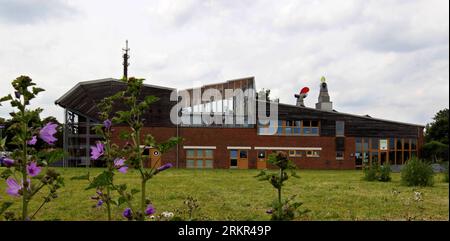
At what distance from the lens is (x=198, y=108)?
33844 millimetres

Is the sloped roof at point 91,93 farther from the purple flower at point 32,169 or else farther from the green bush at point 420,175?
the purple flower at point 32,169

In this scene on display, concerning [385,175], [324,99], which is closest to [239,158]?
[324,99]

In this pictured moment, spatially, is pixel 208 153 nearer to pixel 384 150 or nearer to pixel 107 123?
pixel 384 150

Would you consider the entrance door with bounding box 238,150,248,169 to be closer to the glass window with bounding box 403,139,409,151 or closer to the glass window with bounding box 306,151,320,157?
the glass window with bounding box 306,151,320,157

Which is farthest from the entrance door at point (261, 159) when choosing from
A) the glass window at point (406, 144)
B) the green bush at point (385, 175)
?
the green bush at point (385, 175)

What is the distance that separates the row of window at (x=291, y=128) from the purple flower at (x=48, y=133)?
32.9 metres

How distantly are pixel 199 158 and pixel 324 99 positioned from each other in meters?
14.4

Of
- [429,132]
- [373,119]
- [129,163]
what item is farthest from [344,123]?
[129,163]

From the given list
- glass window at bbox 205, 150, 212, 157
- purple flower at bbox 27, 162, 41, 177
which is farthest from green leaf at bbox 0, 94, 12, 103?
glass window at bbox 205, 150, 212, 157

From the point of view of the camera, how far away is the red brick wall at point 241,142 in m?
33.9

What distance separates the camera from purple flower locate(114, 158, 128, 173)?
2225 mm

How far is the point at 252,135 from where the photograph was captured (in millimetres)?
34656

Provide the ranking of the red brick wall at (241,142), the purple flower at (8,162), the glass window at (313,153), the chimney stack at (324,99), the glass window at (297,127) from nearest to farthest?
the purple flower at (8,162)
the red brick wall at (241,142)
the glass window at (297,127)
the glass window at (313,153)
the chimney stack at (324,99)
